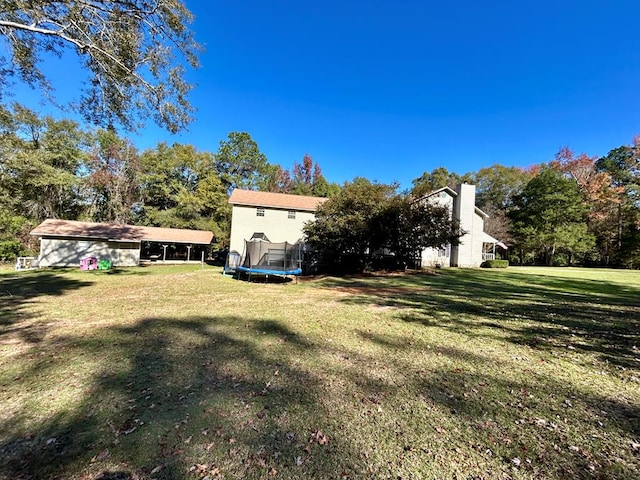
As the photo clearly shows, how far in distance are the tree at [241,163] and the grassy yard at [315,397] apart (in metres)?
31.1

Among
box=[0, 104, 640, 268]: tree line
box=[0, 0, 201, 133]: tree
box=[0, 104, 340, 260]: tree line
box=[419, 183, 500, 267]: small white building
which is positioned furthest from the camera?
box=[419, 183, 500, 267]: small white building

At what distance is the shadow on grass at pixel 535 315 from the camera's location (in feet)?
17.9

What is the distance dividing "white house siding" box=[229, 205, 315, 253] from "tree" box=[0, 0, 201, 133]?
12991mm

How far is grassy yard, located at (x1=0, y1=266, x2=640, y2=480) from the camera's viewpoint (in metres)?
2.38

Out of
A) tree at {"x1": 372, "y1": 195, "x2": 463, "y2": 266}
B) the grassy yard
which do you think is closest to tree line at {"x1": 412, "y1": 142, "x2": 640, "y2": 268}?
tree at {"x1": 372, "y1": 195, "x2": 463, "y2": 266}

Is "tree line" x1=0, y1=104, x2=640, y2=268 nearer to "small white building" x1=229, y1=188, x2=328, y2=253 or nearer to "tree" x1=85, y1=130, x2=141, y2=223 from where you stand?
"tree" x1=85, y1=130, x2=141, y2=223

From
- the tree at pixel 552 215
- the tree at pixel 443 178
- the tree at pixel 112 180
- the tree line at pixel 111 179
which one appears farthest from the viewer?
the tree at pixel 443 178

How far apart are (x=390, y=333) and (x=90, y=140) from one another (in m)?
36.2

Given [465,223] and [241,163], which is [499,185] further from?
[241,163]

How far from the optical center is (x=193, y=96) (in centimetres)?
926

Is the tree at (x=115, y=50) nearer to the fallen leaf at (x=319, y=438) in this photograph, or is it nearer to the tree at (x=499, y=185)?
the fallen leaf at (x=319, y=438)

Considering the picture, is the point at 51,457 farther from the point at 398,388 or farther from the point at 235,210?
the point at 235,210

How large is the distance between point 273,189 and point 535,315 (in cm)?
3536

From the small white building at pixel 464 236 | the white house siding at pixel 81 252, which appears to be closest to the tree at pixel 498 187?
the small white building at pixel 464 236
